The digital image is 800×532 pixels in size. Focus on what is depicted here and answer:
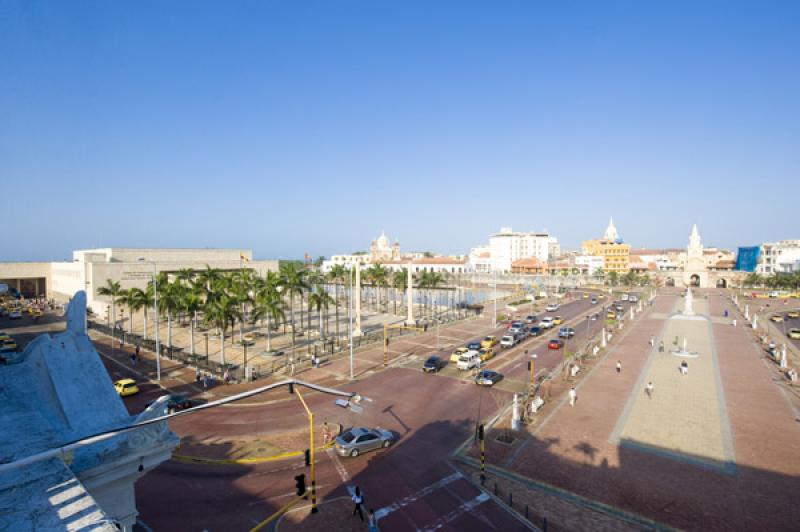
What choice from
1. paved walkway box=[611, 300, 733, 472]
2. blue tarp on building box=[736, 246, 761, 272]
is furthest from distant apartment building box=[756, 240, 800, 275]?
paved walkway box=[611, 300, 733, 472]

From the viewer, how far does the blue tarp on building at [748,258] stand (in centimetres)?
16062

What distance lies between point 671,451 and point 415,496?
46.8 ft

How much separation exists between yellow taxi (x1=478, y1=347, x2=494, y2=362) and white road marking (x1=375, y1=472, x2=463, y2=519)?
2291cm

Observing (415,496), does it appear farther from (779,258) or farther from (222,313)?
(779,258)

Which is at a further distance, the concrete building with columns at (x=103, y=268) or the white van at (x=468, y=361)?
the concrete building with columns at (x=103, y=268)

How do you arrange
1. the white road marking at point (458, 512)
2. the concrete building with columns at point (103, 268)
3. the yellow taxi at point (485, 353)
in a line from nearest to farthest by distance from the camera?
the white road marking at point (458, 512), the yellow taxi at point (485, 353), the concrete building with columns at point (103, 268)

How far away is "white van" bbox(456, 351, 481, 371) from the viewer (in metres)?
39.0

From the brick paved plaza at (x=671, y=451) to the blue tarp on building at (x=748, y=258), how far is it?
156735 millimetres

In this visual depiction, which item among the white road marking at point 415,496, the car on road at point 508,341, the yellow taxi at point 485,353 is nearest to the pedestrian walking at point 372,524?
the white road marking at point 415,496

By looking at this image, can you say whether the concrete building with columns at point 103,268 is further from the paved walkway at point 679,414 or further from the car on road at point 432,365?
the paved walkway at point 679,414

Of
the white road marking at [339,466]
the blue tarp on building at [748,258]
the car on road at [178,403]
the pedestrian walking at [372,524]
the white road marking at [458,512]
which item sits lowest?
the white road marking at [339,466]

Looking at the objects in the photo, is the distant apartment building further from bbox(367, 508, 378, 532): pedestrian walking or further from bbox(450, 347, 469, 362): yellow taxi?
bbox(367, 508, 378, 532): pedestrian walking

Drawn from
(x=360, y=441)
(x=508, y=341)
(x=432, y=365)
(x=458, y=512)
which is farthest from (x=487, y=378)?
(x=458, y=512)

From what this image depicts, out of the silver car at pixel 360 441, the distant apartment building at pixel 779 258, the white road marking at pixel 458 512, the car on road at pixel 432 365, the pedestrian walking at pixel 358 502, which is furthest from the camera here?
the distant apartment building at pixel 779 258
